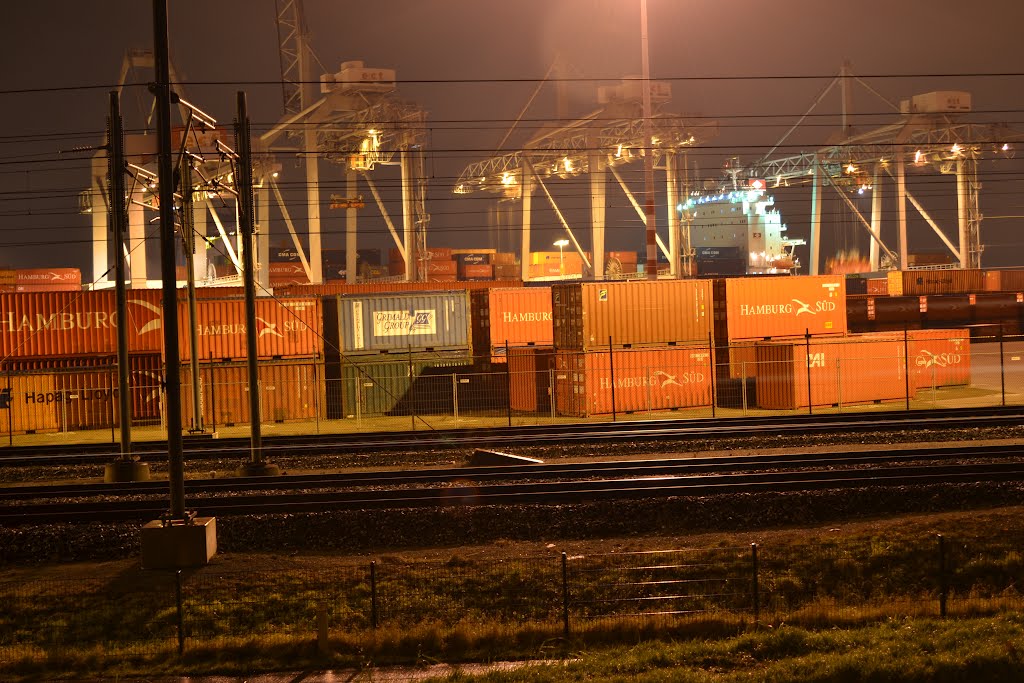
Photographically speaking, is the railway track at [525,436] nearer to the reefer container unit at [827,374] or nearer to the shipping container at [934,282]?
the reefer container unit at [827,374]

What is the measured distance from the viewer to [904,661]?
794 centimetres

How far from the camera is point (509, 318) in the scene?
33.5 meters

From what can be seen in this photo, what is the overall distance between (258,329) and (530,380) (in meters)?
8.85

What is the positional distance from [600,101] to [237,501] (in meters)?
47.1

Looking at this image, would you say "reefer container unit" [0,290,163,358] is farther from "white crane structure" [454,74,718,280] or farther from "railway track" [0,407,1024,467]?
"white crane structure" [454,74,718,280]

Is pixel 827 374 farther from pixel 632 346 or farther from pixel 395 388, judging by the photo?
pixel 395 388

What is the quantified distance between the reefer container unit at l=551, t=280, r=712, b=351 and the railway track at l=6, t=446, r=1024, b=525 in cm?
1032

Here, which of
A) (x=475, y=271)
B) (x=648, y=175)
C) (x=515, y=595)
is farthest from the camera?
(x=475, y=271)

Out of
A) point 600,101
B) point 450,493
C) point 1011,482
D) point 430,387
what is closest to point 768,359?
point 430,387

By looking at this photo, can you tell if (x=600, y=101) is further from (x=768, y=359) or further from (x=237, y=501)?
(x=237, y=501)

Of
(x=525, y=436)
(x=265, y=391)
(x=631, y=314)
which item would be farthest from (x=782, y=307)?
(x=265, y=391)

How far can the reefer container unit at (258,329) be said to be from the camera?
28328 mm

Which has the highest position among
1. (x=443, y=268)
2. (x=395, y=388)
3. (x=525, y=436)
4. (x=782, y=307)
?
(x=443, y=268)

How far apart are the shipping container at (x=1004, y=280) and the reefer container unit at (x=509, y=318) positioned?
30.8 meters
